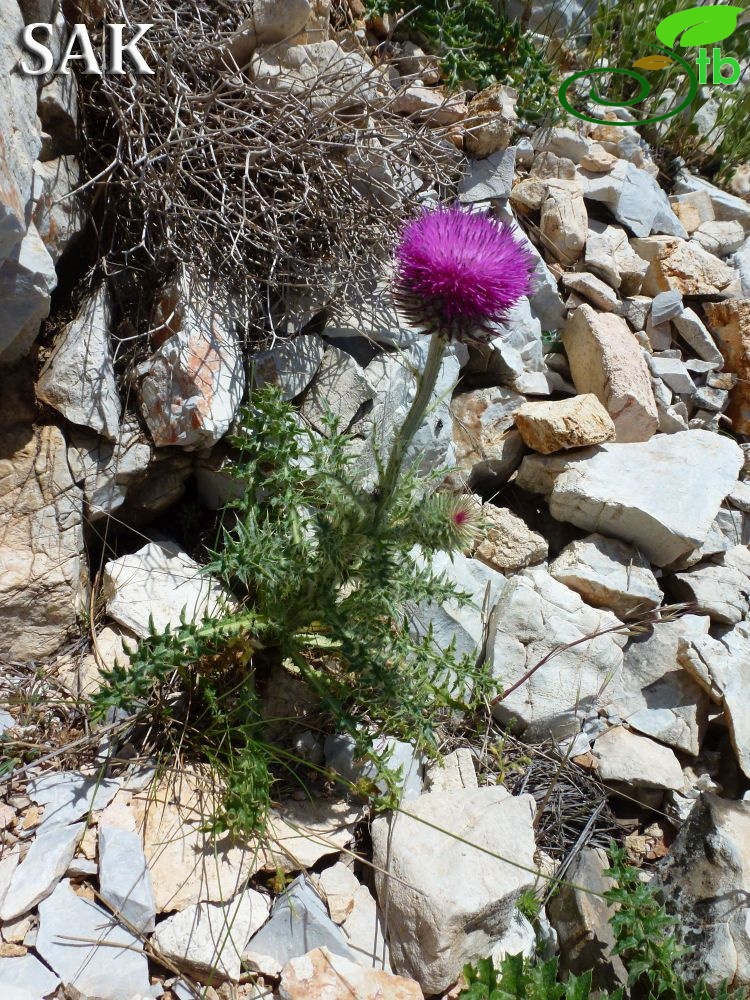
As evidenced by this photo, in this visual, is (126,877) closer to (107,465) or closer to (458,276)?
(107,465)

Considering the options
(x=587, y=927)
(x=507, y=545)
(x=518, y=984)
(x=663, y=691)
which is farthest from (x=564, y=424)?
(x=518, y=984)

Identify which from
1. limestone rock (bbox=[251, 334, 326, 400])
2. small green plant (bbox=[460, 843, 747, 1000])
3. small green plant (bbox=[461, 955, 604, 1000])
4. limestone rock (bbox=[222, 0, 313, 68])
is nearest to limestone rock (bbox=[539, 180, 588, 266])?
limestone rock (bbox=[222, 0, 313, 68])

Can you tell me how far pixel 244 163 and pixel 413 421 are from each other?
5.38 ft

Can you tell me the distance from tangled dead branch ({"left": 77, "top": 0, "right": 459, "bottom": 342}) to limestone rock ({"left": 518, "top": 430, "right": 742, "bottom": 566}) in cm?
130

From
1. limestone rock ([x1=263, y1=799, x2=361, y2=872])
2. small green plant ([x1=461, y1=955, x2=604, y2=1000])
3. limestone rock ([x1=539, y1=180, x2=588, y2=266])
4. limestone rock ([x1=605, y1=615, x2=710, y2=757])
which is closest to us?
small green plant ([x1=461, y1=955, x2=604, y2=1000])

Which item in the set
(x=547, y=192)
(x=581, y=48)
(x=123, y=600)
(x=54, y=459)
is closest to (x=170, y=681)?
(x=123, y=600)

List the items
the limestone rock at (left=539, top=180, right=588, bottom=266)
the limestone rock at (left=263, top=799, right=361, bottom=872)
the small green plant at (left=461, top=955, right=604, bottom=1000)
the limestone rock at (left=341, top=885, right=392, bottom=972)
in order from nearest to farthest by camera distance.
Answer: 1. the small green plant at (left=461, top=955, right=604, bottom=1000)
2. the limestone rock at (left=341, top=885, right=392, bottom=972)
3. the limestone rock at (left=263, top=799, right=361, bottom=872)
4. the limestone rock at (left=539, top=180, right=588, bottom=266)

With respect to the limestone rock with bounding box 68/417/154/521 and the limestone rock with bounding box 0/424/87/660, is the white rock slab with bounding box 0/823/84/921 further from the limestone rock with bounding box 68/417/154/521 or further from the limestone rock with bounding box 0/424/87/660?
the limestone rock with bounding box 68/417/154/521

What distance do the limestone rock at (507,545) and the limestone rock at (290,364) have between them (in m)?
1.00

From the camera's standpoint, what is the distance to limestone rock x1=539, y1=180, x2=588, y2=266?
14.5 feet

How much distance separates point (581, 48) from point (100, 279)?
4.16 meters

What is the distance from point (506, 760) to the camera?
122 inches

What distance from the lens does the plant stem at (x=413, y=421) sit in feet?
7.52

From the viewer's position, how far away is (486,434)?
3863 millimetres
